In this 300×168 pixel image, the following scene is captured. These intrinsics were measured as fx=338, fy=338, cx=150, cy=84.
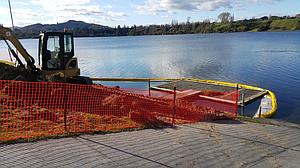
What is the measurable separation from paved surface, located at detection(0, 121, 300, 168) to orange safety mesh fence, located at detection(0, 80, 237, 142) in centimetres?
73

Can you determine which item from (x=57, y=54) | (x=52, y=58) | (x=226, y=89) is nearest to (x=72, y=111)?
(x=57, y=54)

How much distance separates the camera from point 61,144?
23.5ft

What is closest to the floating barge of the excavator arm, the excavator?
the excavator

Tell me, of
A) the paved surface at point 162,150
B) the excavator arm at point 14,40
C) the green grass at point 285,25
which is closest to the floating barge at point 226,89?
the excavator arm at point 14,40

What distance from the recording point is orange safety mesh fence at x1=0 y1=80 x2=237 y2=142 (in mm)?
8453

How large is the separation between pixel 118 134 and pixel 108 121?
1432 millimetres

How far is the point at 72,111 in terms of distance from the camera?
10.4m

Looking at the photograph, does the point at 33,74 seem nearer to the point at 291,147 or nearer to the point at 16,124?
the point at 16,124

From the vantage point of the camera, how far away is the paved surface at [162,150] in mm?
6371

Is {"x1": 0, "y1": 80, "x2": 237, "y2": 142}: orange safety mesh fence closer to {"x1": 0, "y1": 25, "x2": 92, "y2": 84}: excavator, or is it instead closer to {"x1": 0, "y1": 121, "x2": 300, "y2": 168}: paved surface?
{"x1": 0, "y1": 121, "x2": 300, "y2": 168}: paved surface

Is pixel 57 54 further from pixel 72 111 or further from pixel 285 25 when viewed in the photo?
pixel 285 25

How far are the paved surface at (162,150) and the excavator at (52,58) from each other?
713 cm

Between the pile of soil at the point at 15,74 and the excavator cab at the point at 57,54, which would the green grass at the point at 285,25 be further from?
the pile of soil at the point at 15,74

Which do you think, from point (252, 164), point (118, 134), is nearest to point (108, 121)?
point (118, 134)
